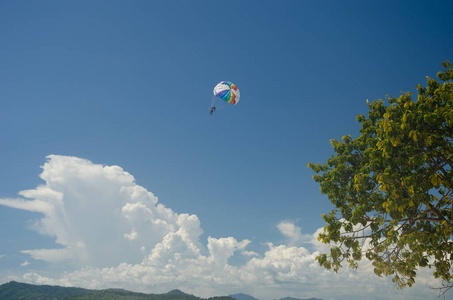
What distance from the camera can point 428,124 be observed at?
14438mm

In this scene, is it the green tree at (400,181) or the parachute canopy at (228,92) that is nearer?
the green tree at (400,181)

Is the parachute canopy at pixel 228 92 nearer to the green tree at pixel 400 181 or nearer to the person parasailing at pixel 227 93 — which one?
the person parasailing at pixel 227 93

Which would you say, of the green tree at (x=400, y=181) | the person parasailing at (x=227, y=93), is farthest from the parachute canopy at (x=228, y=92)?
the green tree at (x=400, y=181)

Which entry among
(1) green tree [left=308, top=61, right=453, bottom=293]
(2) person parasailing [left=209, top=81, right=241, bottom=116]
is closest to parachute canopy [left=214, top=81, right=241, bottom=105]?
(2) person parasailing [left=209, top=81, right=241, bottom=116]

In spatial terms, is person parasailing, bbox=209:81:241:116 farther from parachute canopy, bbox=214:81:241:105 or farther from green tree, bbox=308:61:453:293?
green tree, bbox=308:61:453:293

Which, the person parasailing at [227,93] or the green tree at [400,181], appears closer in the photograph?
the green tree at [400,181]

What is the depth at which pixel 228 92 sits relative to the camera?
4684cm

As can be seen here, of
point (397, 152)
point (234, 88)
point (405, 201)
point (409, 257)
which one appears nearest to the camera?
point (405, 201)

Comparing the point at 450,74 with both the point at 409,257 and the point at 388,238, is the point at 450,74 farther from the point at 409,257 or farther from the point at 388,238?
the point at 409,257

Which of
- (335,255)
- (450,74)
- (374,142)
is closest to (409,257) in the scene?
(335,255)

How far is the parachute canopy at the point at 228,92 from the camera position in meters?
46.4

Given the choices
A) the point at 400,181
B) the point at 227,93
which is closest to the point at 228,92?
the point at 227,93

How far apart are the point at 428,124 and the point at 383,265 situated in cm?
958

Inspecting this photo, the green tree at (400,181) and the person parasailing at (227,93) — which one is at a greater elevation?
the person parasailing at (227,93)
